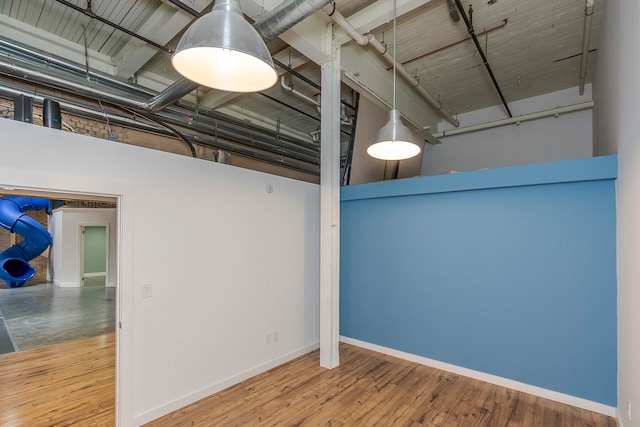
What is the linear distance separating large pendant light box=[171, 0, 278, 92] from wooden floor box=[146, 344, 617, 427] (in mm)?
2897

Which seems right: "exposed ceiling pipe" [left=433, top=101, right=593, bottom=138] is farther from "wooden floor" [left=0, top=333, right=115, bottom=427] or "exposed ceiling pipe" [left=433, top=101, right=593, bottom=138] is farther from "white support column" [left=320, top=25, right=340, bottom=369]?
"wooden floor" [left=0, top=333, right=115, bottom=427]

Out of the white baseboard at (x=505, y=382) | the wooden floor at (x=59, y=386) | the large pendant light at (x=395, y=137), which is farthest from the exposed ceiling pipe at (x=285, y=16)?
the white baseboard at (x=505, y=382)

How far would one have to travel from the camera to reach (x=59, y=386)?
358cm

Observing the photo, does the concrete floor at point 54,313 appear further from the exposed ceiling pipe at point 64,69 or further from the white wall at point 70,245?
the exposed ceiling pipe at point 64,69

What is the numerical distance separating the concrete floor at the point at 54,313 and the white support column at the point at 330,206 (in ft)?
14.0

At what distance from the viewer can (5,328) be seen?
19.0 ft

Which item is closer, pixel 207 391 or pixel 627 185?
pixel 627 185

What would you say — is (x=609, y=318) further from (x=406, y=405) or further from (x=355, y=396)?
(x=355, y=396)

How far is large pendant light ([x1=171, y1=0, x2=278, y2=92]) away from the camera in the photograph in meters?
1.61

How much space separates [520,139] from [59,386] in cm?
823

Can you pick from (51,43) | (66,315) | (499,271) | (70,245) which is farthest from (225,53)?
(70,245)

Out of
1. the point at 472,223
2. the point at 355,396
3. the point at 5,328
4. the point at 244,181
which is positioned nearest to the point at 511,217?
the point at 472,223

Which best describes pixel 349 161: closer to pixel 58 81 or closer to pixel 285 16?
pixel 285 16

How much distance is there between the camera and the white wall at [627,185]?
2.14 metres
